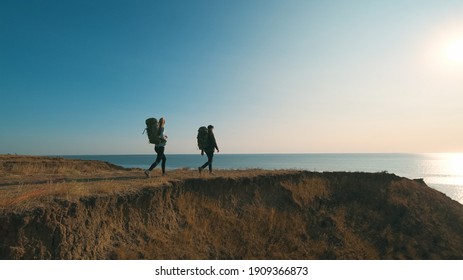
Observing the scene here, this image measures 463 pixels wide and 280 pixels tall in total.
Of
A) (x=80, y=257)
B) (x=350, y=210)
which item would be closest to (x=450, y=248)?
(x=350, y=210)

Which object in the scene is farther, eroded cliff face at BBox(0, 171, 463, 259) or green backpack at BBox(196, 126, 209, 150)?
green backpack at BBox(196, 126, 209, 150)

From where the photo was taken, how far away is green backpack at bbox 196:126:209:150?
16.6 m

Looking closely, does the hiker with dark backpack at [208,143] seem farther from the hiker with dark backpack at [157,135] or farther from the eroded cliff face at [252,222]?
the hiker with dark backpack at [157,135]

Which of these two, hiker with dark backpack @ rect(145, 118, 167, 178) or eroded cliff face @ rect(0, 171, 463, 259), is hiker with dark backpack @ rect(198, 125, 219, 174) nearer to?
eroded cliff face @ rect(0, 171, 463, 259)

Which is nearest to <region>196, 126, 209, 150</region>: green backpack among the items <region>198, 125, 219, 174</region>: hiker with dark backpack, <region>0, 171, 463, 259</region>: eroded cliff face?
<region>198, 125, 219, 174</region>: hiker with dark backpack

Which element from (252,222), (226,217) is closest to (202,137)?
(226,217)

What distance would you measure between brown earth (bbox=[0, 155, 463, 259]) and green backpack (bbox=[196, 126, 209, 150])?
6.57ft

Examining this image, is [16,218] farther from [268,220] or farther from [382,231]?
[382,231]

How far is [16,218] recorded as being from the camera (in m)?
8.29

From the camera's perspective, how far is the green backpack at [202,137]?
16625 millimetres

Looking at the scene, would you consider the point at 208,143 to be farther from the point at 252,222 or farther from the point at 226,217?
the point at 252,222

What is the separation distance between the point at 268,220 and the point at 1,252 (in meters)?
10.1

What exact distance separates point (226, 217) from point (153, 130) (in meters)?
5.11

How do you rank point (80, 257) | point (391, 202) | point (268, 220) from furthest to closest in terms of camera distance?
point (391, 202) → point (268, 220) → point (80, 257)
